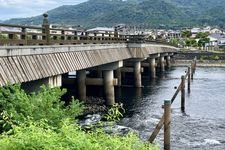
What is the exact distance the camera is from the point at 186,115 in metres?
38.1

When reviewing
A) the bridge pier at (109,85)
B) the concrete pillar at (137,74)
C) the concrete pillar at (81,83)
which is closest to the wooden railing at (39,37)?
the bridge pier at (109,85)

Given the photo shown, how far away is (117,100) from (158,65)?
4837cm

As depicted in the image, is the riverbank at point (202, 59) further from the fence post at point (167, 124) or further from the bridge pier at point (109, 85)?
the fence post at point (167, 124)

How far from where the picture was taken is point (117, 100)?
152 feet

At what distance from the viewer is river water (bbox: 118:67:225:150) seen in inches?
Answer: 1109

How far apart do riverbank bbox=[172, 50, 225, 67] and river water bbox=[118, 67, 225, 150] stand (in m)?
43.7

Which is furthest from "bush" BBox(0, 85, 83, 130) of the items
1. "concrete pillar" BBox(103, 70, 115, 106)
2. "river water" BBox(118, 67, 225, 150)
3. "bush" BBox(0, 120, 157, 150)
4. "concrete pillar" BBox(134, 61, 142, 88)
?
"concrete pillar" BBox(134, 61, 142, 88)

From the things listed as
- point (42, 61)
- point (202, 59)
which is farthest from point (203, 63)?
point (42, 61)

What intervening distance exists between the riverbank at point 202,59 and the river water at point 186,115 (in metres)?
43.7

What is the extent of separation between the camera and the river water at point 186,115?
2817 cm

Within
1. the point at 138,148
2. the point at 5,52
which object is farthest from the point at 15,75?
the point at 138,148

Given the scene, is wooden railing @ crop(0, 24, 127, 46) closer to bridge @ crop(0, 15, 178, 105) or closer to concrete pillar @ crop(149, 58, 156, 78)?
bridge @ crop(0, 15, 178, 105)

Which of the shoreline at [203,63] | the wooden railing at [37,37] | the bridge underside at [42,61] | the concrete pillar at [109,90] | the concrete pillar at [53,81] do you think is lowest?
the shoreline at [203,63]

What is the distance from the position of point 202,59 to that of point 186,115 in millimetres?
78272
